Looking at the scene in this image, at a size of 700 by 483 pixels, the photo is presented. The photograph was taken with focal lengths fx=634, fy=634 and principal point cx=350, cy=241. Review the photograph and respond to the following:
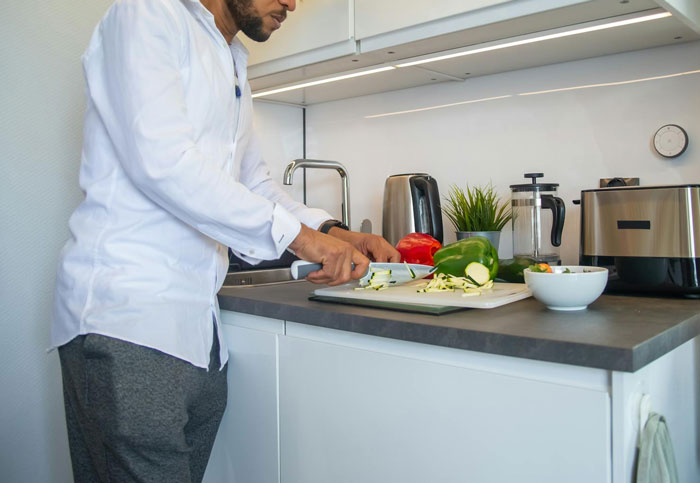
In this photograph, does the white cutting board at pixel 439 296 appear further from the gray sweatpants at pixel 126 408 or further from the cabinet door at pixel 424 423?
the gray sweatpants at pixel 126 408

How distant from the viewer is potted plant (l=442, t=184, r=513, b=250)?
1601 millimetres

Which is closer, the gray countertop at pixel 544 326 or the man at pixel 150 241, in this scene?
the gray countertop at pixel 544 326

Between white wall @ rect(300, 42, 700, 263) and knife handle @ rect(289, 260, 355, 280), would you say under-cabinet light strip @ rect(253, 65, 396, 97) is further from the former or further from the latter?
knife handle @ rect(289, 260, 355, 280)

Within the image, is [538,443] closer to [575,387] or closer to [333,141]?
[575,387]

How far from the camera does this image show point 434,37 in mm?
1382


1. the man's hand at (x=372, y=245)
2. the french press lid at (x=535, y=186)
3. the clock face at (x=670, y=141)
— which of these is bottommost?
the man's hand at (x=372, y=245)

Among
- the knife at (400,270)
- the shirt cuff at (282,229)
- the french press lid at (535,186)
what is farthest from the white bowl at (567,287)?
the french press lid at (535,186)

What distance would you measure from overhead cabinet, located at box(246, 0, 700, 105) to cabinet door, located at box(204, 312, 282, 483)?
713 millimetres

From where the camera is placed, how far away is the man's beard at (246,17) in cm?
119

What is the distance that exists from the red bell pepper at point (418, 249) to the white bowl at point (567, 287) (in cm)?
42

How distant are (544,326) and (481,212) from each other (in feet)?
2.43

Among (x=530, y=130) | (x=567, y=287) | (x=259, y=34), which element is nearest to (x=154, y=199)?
(x=259, y=34)

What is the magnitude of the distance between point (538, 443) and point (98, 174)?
0.79 meters

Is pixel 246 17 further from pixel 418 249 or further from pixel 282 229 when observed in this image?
pixel 418 249
